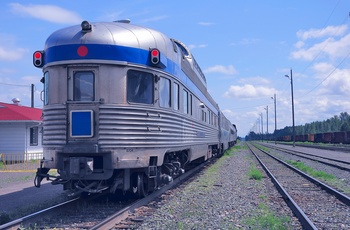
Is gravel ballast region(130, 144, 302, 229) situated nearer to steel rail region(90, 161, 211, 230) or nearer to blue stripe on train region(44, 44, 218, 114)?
steel rail region(90, 161, 211, 230)

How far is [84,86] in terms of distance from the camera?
812cm

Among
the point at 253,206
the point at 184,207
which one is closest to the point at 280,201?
the point at 253,206

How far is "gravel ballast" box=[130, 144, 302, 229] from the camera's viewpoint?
7.15 metres

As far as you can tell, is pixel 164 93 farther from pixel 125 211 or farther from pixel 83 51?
pixel 125 211

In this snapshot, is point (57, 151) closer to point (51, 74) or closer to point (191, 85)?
point (51, 74)

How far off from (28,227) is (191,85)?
726cm

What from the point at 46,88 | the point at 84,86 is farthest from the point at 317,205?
the point at 46,88

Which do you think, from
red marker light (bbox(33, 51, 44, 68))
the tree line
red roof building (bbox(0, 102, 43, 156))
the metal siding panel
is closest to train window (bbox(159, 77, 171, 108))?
the metal siding panel

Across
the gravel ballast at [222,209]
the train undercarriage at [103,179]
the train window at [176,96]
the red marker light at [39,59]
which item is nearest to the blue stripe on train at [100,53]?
the red marker light at [39,59]

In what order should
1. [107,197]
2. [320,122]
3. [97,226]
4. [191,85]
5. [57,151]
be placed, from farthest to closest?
[320,122] → [191,85] → [107,197] → [57,151] → [97,226]

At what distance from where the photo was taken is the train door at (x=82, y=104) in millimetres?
7844

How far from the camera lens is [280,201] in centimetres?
993

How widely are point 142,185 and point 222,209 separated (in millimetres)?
1745

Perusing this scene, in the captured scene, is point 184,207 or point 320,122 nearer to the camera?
point 184,207
